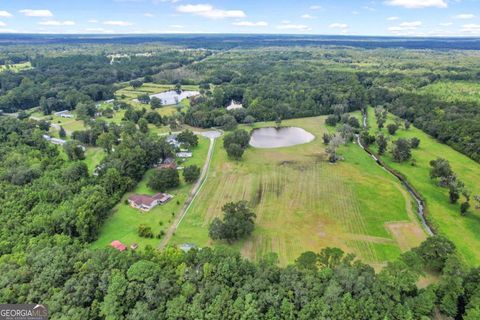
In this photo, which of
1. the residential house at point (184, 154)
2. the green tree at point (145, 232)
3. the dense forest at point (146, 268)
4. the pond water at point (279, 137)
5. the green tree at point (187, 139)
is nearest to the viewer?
the dense forest at point (146, 268)

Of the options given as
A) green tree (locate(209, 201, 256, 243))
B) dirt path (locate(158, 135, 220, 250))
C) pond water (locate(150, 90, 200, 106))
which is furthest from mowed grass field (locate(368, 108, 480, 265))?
pond water (locate(150, 90, 200, 106))

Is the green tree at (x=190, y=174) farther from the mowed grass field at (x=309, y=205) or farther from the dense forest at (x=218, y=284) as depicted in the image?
the dense forest at (x=218, y=284)

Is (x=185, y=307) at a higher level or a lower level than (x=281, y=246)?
higher

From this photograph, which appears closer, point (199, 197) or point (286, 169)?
point (199, 197)

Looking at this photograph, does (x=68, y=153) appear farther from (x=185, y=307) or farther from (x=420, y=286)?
(x=420, y=286)

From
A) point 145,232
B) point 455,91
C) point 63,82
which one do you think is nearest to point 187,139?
point 145,232

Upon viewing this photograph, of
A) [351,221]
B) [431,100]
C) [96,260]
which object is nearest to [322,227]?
[351,221]

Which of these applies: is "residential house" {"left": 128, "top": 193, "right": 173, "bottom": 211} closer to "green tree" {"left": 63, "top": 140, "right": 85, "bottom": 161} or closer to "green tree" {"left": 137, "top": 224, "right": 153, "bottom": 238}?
"green tree" {"left": 137, "top": 224, "right": 153, "bottom": 238}

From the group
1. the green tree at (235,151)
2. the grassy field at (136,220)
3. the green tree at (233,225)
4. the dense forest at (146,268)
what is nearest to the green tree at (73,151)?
the dense forest at (146,268)
